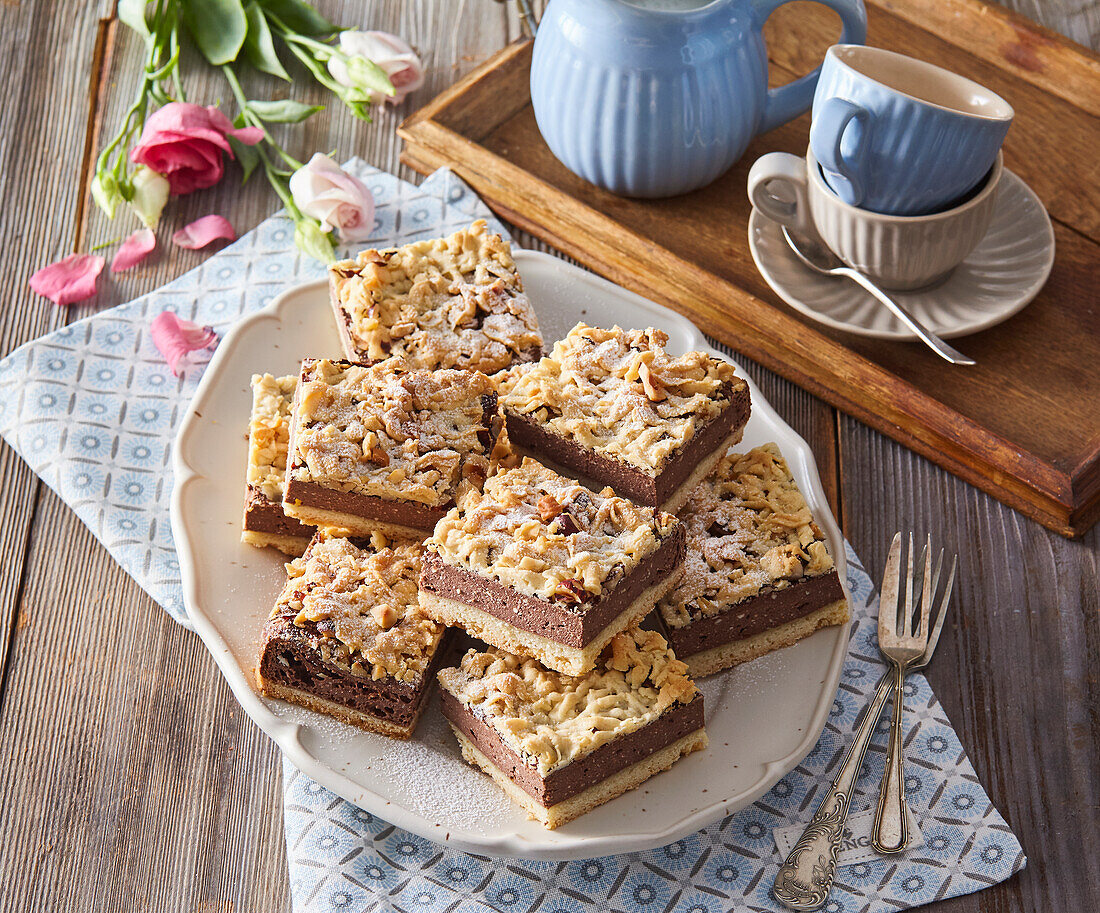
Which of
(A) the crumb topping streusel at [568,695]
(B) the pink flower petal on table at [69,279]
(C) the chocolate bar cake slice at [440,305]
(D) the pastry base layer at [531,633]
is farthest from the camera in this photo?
(B) the pink flower petal on table at [69,279]

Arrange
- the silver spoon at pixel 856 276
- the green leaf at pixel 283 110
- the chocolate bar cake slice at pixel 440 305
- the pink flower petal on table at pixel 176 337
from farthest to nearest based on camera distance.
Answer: the green leaf at pixel 283 110 < the pink flower petal on table at pixel 176 337 < the silver spoon at pixel 856 276 < the chocolate bar cake slice at pixel 440 305

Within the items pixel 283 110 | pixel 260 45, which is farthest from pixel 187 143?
pixel 260 45

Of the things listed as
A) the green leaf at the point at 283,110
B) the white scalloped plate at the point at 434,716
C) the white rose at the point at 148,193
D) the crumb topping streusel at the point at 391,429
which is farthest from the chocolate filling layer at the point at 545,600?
the green leaf at the point at 283,110

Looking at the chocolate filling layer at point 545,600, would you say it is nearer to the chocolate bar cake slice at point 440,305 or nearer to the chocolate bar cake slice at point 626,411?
the chocolate bar cake slice at point 626,411

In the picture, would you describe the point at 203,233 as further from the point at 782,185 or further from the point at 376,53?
the point at 782,185

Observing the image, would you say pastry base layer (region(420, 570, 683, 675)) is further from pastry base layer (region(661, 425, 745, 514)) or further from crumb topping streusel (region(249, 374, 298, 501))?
crumb topping streusel (region(249, 374, 298, 501))

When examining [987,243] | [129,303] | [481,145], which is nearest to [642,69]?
[481,145]

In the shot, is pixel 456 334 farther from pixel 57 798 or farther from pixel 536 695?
pixel 57 798
